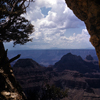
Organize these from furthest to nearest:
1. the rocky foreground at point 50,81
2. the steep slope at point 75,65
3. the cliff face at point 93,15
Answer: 1. the steep slope at point 75,65
2. the rocky foreground at point 50,81
3. the cliff face at point 93,15

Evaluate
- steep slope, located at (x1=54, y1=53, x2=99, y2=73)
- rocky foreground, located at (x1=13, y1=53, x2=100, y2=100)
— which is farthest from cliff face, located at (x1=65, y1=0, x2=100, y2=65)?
steep slope, located at (x1=54, y1=53, x2=99, y2=73)

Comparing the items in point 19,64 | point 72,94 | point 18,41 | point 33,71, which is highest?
point 18,41

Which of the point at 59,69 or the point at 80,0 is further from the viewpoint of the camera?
the point at 59,69

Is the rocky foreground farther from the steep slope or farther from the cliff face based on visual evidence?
the cliff face

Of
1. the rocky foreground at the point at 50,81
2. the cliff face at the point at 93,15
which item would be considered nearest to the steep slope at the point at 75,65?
the rocky foreground at the point at 50,81

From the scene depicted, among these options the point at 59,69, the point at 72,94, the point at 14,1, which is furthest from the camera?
the point at 59,69

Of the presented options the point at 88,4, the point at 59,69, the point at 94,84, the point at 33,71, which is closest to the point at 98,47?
the point at 88,4

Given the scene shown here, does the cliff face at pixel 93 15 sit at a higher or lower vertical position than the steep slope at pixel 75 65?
higher

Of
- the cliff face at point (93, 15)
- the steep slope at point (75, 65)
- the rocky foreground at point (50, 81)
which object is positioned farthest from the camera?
the steep slope at point (75, 65)

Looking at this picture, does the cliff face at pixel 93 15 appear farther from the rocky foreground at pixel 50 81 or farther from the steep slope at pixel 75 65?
the steep slope at pixel 75 65

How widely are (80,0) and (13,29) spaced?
11.4m

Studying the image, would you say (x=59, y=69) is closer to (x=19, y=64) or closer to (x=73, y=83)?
(x=73, y=83)

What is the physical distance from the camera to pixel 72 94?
44062 millimetres

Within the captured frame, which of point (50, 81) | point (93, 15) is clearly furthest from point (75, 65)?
point (93, 15)
